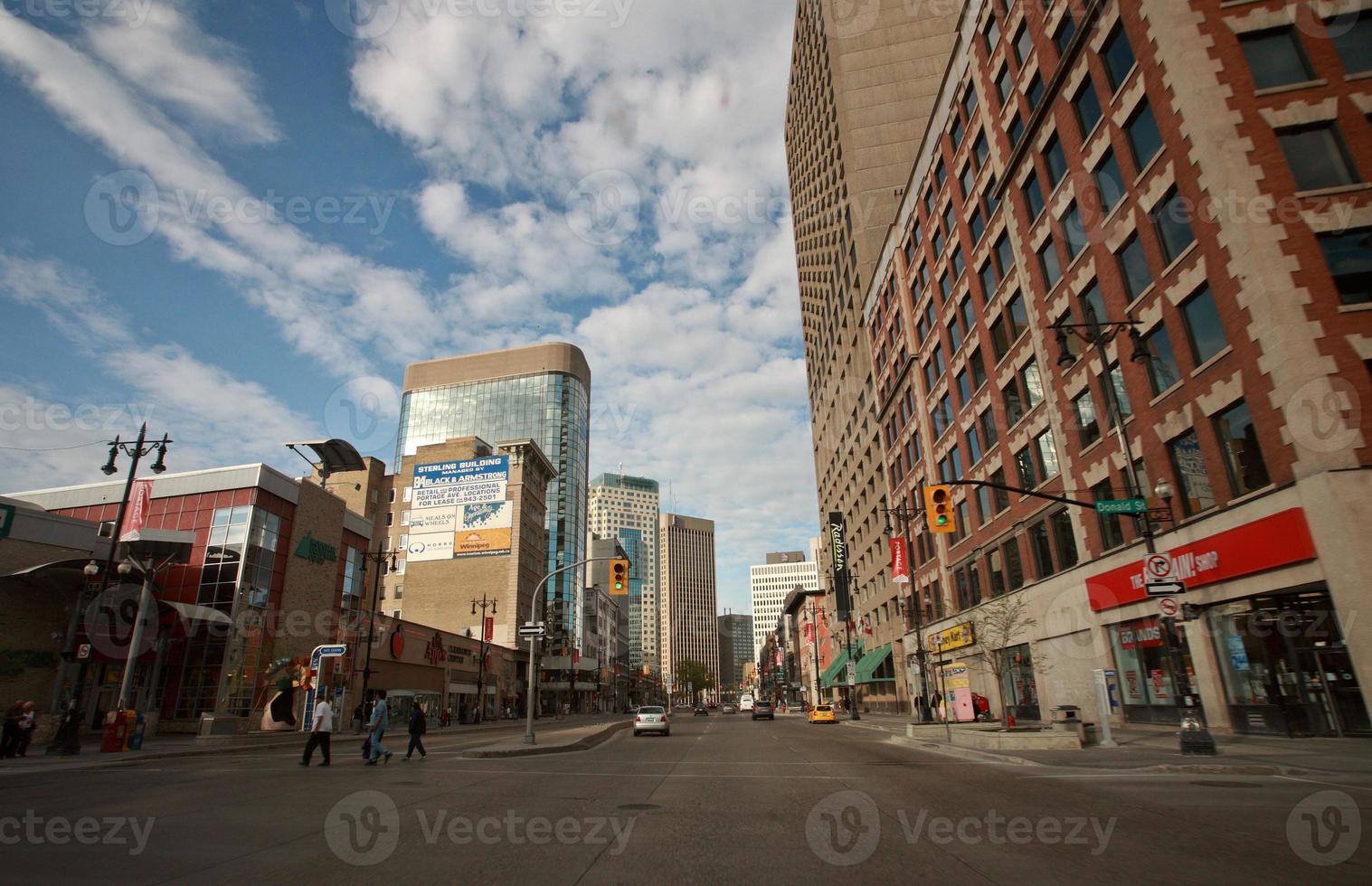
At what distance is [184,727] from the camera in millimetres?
37375

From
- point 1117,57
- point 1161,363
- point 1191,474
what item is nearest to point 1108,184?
point 1117,57

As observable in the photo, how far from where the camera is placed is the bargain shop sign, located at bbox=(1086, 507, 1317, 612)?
1739 cm

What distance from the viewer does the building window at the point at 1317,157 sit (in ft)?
62.5

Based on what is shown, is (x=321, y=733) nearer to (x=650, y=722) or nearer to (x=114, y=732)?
(x=114, y=732)

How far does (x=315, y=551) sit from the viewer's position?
45.2 m

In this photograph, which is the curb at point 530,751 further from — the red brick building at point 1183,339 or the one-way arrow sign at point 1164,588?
the red brick building at point 1183,339

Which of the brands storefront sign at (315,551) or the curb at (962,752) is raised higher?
the brands storefront sign at (315,551)

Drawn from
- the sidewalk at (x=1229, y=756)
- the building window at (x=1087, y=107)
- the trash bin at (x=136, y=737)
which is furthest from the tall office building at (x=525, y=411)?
the sidewalk at (x=1229, y=756)

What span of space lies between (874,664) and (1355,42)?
50.5 meters

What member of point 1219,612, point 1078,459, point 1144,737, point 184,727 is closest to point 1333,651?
point 1219,612

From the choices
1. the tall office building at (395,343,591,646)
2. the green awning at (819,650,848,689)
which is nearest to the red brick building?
the green awning at (819,650,848,689)

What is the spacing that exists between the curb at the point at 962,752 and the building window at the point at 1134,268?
52.1 feet

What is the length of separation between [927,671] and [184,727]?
4353 centimetres

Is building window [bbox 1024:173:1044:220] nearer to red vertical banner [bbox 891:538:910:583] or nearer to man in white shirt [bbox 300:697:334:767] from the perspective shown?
red vertical banner [bbox 891:538:910:583]
